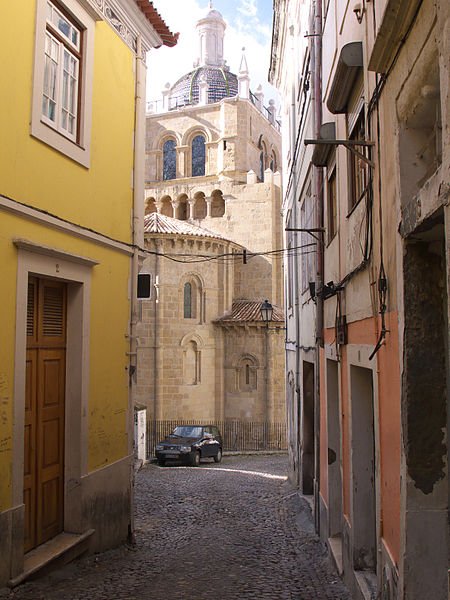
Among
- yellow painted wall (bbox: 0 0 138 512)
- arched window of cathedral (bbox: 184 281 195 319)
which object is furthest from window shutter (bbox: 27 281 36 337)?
arched window of cathedral (bbox: 184 281 195 319)

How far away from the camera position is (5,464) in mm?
6070

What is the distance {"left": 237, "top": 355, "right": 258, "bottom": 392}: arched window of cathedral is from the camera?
29062 mm

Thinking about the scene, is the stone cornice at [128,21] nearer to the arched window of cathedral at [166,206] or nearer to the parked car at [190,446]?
the parked car at [190,446]

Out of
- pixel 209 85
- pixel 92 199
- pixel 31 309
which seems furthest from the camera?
pixel 209 85

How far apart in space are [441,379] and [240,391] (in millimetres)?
25453

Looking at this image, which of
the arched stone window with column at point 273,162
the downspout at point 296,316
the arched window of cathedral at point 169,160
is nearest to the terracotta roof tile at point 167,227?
the arched window of cathedral at point 169,160

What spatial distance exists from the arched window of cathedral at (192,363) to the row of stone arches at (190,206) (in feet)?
30.9

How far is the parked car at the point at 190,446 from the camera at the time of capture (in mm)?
20594

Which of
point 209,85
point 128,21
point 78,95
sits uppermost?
point 209,85

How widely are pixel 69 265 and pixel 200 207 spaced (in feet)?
95.1

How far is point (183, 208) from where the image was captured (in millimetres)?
37000

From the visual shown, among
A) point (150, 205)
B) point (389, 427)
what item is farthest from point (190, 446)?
point (150, 205)

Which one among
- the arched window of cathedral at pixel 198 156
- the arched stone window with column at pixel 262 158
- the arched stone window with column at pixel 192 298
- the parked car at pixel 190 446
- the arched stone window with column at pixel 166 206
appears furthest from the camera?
the arched stone window with column at pixel 262 158

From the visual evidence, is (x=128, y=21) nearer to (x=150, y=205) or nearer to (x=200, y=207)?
(x=200, y=207)
